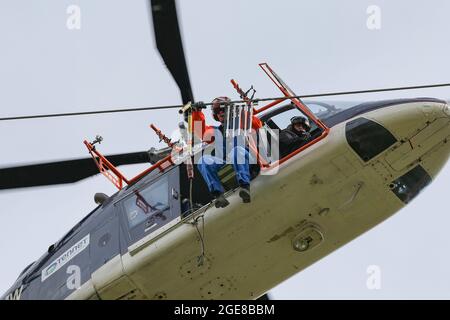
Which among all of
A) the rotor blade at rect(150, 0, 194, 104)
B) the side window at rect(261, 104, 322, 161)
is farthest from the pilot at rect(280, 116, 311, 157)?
the rotor blade at rect(150, 0, 194, 104)

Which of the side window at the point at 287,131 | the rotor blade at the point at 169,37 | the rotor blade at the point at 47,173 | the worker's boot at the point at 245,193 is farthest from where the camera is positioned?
the rotor blade at the point at 47,173

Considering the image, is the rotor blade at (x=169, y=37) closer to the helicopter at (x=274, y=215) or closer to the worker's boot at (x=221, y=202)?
the helicopter at (x=274, y=215)

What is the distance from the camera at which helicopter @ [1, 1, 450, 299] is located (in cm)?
1172

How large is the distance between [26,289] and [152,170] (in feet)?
8.81

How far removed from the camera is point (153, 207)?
12984 mm

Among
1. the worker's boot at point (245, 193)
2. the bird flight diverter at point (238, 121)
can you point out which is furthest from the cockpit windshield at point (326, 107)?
the worker's boot at point (245, 193)

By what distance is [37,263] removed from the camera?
14.4 metres

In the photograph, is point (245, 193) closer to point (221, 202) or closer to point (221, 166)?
point (221, 202)

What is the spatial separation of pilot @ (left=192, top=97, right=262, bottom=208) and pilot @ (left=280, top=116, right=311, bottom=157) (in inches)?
15.2

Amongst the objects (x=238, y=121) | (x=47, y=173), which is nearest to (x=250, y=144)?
(x=238, y=121)

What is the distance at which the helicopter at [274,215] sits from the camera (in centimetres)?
1172

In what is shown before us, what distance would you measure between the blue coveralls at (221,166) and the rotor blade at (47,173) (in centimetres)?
210

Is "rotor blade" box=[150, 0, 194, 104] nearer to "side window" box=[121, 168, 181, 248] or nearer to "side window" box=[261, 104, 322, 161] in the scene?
"side window" box=[261, 104, 322, 161]

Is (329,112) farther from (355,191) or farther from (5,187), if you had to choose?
(5,187)
